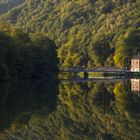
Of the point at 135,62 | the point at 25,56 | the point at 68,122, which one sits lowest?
the point at 68,122

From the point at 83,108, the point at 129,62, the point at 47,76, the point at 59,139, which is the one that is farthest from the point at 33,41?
the point at 59,139

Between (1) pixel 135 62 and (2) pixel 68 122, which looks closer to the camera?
(2) pixel 68 122

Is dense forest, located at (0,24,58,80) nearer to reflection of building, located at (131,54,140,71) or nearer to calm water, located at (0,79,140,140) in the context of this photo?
calm water, located at (0,79,140,140)

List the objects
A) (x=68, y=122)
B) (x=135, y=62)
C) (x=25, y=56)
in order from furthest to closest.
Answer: (x=135, y=62), (x=25, y=56), (x=68, y=122)

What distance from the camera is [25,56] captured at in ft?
302

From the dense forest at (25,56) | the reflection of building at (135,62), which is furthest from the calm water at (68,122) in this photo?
the reflection of building at (135,62)

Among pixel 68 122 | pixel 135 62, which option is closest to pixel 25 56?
pixel 68 122

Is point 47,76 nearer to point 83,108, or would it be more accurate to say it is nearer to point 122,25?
point 83,108

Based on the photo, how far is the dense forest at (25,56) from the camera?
82369 mm

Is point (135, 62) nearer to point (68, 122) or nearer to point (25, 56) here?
point (25, 56)

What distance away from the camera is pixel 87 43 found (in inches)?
7013

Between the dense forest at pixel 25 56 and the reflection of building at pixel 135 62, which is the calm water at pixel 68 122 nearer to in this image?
the dense forest at pixel 25 56

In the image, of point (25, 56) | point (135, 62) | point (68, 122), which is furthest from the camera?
point (135, 62)

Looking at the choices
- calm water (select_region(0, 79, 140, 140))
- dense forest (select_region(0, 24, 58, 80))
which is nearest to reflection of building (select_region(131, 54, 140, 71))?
dense forest (select_region(0, 24, 58, 80))
